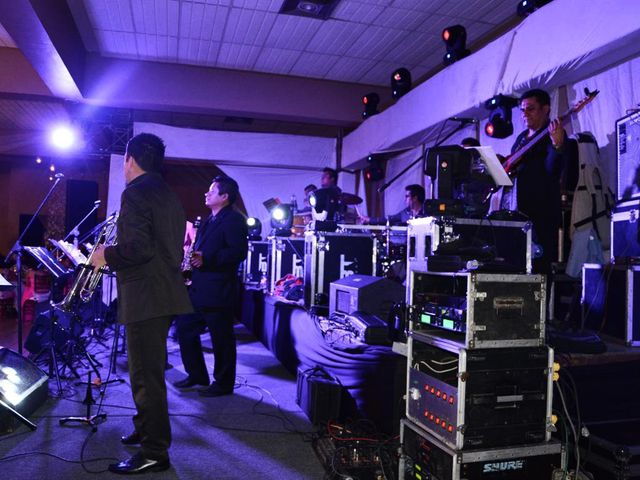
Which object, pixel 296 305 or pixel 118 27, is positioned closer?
pixel 296 305

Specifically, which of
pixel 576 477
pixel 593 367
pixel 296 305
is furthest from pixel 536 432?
pixel 296 305

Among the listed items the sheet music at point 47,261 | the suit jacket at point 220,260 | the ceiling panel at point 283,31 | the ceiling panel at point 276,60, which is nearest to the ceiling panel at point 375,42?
the ceiling panel at point 283,31

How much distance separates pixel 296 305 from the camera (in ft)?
16.5

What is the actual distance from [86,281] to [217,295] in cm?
93

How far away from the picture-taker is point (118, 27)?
6547 mm

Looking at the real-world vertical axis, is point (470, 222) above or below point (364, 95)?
below

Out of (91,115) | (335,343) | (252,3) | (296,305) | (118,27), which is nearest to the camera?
(335,343)

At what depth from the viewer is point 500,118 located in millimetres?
4871

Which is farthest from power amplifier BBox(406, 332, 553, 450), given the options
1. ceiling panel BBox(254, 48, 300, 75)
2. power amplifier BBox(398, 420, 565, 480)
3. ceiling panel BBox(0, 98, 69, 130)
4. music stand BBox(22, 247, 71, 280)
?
ceiling panel BBox(0, 98, 69, 130)

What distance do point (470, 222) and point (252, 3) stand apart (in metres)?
4.32

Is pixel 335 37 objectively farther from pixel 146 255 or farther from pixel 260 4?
pixel 146 255

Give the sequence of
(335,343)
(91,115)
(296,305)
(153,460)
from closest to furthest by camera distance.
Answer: (153,460)
(335,343)
(296,305)
(91,115)

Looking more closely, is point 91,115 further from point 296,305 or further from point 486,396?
point 486,396

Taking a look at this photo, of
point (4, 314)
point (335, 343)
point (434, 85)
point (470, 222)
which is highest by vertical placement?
point (434, 85)
